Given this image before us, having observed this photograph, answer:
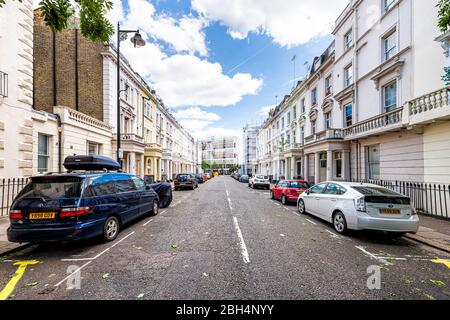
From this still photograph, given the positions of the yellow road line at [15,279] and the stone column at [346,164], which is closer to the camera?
the yellow road line at [15,279]

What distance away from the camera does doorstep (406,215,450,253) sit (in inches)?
208

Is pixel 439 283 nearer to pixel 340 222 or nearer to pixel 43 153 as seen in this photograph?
pixel 340 222

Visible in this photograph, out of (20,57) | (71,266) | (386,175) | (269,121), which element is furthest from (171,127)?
(71,266)

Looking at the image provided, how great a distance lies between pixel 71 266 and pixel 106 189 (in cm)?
205

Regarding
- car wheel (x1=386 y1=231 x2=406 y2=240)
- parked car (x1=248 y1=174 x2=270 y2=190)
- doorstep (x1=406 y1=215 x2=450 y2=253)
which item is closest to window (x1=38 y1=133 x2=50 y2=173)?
car wheel (x1=386 y1=231 x2=406 y2=240)

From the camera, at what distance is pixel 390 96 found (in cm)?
1216

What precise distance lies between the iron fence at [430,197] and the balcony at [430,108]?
273 cm

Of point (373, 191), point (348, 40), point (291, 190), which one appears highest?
point (348, 40)

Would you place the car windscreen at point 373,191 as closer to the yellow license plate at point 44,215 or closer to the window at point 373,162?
the yellow license plate at point 44,215

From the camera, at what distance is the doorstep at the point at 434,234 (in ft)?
17.3

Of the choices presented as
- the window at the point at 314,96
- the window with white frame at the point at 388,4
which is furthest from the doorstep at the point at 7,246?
the window at the point at 314,96

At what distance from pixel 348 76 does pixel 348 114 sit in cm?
298

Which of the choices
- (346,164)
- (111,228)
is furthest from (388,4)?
(111,228)
